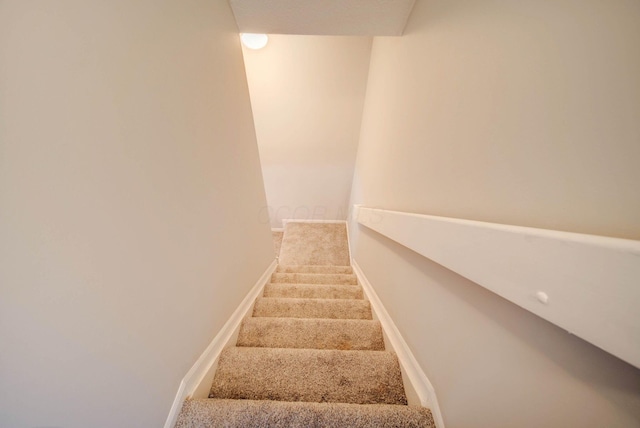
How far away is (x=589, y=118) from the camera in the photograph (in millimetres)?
287

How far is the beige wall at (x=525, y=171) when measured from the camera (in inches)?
10.4

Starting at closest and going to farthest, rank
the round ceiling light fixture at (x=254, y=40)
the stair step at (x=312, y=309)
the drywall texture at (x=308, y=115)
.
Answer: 1. the stair step at (x=312, y=309)
2. the round ceiling light fixture at (x=254, y=40)
3. the drywall texture at (x=308, y=115)

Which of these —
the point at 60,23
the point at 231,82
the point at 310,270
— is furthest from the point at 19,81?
the point at 310,270

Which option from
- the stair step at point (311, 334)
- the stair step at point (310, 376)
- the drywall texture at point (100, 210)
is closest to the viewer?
the drywall texture at point (100, 210)

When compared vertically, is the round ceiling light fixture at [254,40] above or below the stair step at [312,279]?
above

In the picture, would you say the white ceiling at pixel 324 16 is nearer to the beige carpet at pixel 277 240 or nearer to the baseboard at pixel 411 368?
the baseboard at pixel 411 368

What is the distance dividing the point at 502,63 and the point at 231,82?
1.23 m

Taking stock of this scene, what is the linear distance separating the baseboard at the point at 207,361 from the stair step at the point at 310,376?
0.19ft

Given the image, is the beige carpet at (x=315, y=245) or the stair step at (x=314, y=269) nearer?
the stair step at (x=314, y=269)

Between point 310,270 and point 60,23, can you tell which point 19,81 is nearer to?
point 60,23

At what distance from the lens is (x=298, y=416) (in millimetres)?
646

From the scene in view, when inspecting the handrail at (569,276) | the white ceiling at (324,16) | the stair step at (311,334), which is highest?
the white ceiling at (324,16)

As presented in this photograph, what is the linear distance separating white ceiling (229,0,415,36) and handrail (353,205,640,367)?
4.29 ft

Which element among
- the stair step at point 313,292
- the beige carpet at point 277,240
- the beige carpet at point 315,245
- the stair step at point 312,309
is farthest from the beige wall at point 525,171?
the beige carpet at point 277,240
